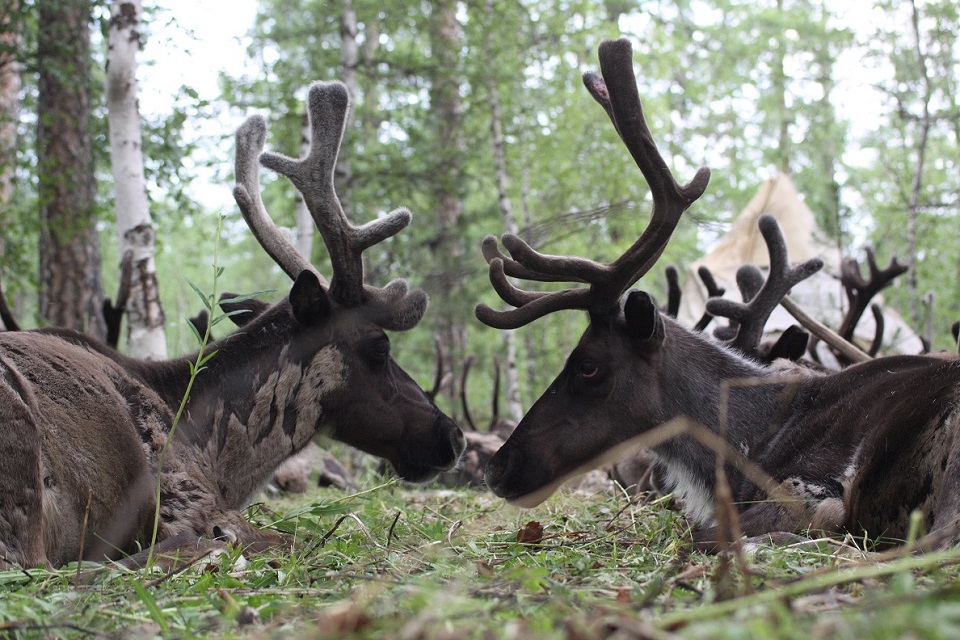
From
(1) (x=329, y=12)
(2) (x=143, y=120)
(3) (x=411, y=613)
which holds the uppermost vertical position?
(1) (x=329, y=12)

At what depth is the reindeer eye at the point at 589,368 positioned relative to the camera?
4.47 meters

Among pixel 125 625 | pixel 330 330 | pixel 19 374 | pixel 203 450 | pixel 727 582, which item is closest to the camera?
pixel 727 582

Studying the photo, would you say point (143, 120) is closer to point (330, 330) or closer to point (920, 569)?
point (330, 330)

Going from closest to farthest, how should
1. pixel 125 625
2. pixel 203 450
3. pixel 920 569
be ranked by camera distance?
pixel 125 625, pixel 920 569, pixel 203 450

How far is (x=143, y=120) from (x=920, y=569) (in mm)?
10681

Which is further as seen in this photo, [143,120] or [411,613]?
[143,120]

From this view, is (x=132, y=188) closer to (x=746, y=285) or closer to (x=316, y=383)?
(x=316, y=383)

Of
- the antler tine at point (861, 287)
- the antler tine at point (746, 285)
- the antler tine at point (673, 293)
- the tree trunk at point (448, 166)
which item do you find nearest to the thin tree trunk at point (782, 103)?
the tree trunk at point (448, 166)

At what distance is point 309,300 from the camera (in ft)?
14.9

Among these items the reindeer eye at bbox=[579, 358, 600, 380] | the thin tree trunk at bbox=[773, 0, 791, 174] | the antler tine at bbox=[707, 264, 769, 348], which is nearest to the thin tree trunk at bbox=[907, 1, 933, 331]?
the antler tine at bbox=[707, 264, 769, 348]

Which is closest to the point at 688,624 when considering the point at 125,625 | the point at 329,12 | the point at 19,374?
the point at 125,625

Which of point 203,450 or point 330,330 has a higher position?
point 330,330

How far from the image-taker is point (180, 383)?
4504mm

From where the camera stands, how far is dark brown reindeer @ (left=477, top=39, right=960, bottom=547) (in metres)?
4.08
